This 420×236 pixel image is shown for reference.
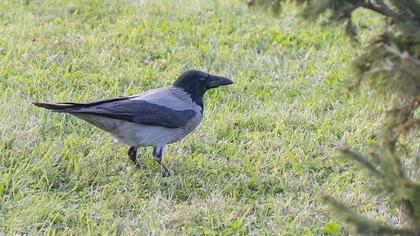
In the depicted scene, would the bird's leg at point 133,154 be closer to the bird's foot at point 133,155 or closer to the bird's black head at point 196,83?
the bird's foot at point 133,155

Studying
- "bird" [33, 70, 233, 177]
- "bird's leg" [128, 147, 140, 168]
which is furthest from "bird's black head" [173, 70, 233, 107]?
"bird's leg" [128, 147, 140, 168]

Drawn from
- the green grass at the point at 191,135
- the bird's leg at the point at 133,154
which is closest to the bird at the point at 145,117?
the bird's leg at the point at 133,154

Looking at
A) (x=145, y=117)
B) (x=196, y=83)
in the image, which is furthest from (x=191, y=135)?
(x=145, y=117)

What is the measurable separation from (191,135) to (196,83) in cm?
46

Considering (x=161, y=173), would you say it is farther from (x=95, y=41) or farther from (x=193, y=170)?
(x=95, y=41)

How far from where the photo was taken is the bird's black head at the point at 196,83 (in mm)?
6273

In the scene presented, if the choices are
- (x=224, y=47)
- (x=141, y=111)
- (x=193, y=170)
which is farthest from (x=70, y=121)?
(x=224, y=47)

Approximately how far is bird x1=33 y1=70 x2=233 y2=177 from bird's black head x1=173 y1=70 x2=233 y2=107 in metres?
0.09

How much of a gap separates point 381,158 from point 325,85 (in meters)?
4.78

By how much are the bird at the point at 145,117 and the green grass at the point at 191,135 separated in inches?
7.3

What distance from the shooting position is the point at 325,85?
24.9 ft

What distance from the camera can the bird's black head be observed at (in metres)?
6.27

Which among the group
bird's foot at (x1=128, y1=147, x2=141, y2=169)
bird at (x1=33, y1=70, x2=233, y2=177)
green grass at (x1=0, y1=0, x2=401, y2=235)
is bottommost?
bird's foot at (x1=128, y1=147, x2=141, y2=169)

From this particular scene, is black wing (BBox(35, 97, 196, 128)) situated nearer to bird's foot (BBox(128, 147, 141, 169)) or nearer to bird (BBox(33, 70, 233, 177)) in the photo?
bird (BBox(33, 70, 233, 177))
